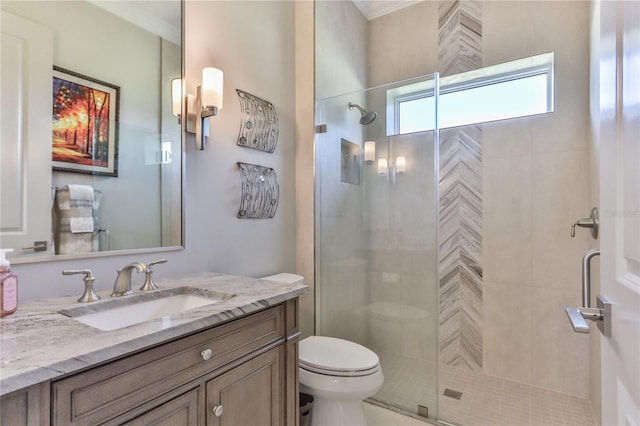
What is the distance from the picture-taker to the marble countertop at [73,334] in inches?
23.3

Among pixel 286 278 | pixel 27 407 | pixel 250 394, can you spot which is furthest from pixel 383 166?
pixel 27 407

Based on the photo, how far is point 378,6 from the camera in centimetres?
270

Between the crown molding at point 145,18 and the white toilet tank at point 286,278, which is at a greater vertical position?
the crown molding at point 145,18

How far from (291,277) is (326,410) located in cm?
73

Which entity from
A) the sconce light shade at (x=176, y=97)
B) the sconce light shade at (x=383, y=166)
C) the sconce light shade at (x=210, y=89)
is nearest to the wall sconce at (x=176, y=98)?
the sconce light shade at (x=176, y=97)

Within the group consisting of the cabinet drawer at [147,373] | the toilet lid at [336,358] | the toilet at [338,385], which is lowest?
the toilet at [338,385]

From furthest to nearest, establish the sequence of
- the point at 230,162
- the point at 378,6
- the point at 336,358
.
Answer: the point at 378,6 → the point at 230,162 → the point at 336,358

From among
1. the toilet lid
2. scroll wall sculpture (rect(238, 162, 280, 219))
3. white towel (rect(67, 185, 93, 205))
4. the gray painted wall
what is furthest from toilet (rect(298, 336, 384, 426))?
white towel (rect(67, 185, 93, 205))

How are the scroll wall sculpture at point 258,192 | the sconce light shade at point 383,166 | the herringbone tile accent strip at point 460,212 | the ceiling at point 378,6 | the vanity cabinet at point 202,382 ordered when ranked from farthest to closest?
the ceiling at point 378,6
the herringbone tile accent strip at point 460,212
the sconce light shade at point 383,166
the scroll wall sculpture at point 258,192
the vanity cabinet at point 202,382

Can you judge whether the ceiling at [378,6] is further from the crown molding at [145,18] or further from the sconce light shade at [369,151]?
the crown molding at [145,18]

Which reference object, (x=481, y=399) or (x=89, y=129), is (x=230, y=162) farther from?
(x=481, y=399)

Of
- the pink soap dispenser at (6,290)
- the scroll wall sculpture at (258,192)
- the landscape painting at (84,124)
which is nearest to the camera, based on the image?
the pink soap dispenser at (6,290)

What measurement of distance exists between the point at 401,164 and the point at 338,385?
1371 mm

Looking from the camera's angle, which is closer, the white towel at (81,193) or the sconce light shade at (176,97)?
the white towel at (81,193)
